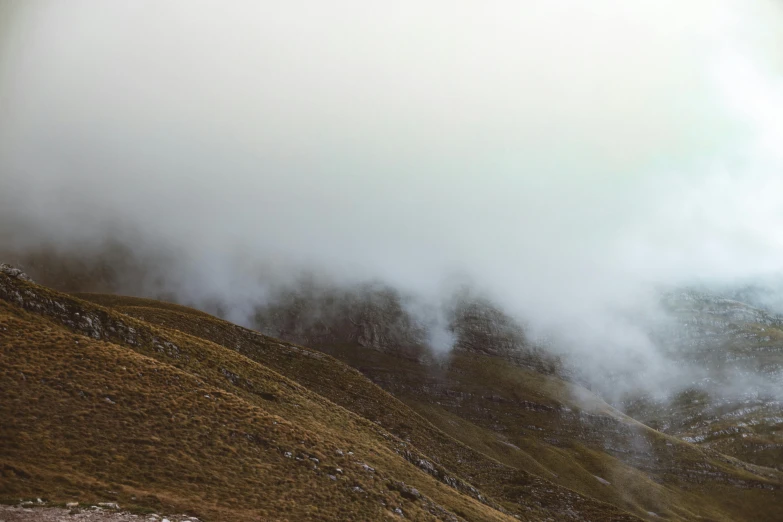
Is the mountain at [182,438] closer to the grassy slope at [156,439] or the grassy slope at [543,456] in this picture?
the grassy slope at [156,439]

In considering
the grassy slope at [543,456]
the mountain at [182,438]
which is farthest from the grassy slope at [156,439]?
the grassy slope at [543,456]

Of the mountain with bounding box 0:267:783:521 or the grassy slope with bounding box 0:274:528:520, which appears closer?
the grassy slope with bounding box 0:274:528:520

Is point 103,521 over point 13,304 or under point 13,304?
under

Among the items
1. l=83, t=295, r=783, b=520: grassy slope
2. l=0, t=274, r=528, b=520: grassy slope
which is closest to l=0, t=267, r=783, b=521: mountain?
l=0, t=274, r=528, b=520: grassy slope

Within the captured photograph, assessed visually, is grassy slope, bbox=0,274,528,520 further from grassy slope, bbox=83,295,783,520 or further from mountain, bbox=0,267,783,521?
grassy slope, bbox=83,295,783,520

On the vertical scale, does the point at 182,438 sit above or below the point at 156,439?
above

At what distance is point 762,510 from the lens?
176875 millimetres

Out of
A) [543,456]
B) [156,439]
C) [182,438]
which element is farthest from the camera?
[543,456]

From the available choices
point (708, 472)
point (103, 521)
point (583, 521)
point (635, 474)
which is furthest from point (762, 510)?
point (103, 521)

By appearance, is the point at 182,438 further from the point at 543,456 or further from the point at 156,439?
the point at 543,456

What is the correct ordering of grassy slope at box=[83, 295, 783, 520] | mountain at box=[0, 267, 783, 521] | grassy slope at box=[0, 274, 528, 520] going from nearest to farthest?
grassy slope at box=[0, 274, 528, 520] < mountain at box=[0, 267, 783, 521] < grassy slope at box=[83, 295, 783, 520]

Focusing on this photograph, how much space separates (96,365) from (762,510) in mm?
219869

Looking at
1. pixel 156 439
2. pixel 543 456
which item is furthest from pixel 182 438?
pixel 543 456

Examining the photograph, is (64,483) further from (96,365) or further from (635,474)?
(635,474)
